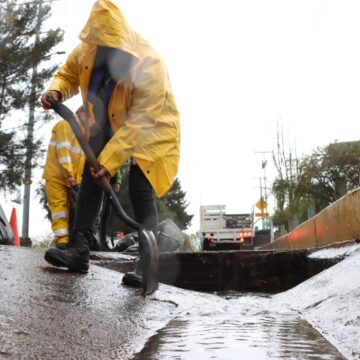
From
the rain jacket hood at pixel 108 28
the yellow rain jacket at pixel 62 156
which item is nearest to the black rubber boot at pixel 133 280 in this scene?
the rain jacket hood at pixel 108 28

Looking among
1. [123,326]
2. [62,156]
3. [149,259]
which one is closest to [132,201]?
[149,259]

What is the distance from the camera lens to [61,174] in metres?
5.88

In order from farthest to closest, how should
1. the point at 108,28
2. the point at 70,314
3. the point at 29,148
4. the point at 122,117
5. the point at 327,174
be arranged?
1. the point at 327,174
2. the point at 29,148
3. the point at 122,117
4. the point at 108,28
5. the point at 70,314

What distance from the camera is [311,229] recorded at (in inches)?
320

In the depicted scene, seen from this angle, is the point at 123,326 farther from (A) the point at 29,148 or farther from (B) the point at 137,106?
(A) the point at 29,148

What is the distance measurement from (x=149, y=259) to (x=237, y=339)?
1108 mm

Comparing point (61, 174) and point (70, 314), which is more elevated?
point (61, 174)

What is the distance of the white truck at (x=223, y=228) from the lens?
29391mm

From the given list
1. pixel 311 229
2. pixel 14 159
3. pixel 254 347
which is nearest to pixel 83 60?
pixel 254 347

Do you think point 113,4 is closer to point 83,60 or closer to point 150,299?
point 83,60

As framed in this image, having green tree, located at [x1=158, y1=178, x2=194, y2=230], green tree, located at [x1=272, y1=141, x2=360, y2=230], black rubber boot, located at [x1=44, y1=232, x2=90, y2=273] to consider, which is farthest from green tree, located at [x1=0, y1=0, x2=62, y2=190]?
green tree, located at [x1=158, y1=178, x2=194, y2=230]

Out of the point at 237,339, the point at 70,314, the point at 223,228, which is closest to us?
the point at 237,339

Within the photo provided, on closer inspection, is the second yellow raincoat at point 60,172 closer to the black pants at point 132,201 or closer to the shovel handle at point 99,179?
the black pants at point 132,201

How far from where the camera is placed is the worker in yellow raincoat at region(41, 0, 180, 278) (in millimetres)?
3268
